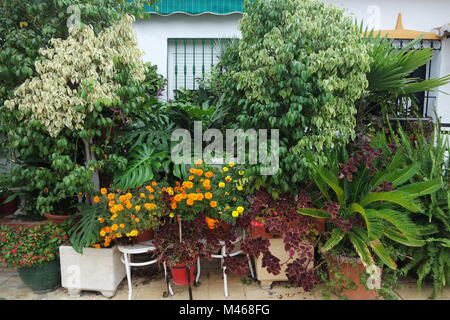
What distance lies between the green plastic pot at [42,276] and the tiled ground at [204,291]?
0.22ft

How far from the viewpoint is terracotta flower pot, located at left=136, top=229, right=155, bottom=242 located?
10.8 ft

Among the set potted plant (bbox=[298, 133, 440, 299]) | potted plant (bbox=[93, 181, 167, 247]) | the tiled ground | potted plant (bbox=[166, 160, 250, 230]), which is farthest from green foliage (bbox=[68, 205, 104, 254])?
potted plant (bbox=[298, 133, 440, 299])

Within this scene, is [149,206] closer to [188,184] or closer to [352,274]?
[188,184]

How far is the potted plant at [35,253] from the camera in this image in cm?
308

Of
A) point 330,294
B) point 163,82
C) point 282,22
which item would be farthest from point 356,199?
point 163,82

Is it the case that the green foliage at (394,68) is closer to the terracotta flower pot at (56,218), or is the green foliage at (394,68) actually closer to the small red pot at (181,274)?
the small red pot at (181,274)

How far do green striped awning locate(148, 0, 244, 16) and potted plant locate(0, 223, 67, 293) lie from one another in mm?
2886

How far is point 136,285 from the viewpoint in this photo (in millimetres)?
3424

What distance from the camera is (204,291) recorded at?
10.9 ft

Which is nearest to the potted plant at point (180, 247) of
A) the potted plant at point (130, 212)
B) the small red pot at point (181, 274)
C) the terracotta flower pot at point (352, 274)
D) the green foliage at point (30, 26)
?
the small red pot at point (181, 274)

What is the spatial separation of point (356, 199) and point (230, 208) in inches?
43.8

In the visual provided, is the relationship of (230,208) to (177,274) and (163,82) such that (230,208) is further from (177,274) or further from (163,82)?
(163,82)

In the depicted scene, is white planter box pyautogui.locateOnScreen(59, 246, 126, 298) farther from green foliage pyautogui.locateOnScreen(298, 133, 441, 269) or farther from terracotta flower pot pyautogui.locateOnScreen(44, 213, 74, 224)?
green foliage pyautogui.locateOnScreen(298, 133, 441, 269)
